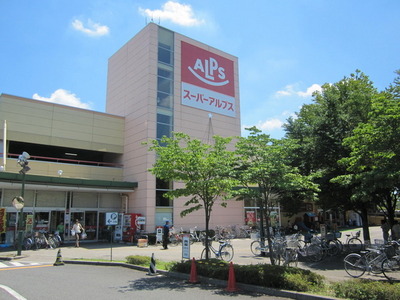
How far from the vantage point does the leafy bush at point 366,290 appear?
21.3 feet

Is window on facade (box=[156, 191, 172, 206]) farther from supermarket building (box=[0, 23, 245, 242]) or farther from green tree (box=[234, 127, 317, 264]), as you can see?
green tree (box=[234, 127, 317, 264])

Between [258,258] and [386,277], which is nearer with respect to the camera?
[386,277]

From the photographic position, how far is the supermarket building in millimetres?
22375

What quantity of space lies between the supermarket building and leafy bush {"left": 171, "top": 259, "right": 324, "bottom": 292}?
14.5m

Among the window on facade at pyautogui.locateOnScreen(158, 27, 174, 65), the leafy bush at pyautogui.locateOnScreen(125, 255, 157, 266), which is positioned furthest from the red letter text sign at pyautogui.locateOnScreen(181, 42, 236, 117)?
the leafy bush at pyautogui.locateOnScreen(125, 255, 157, 266)

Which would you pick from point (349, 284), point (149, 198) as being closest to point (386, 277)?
point (349, 284)

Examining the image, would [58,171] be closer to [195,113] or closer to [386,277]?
[195,113]

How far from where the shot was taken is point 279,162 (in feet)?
33.3

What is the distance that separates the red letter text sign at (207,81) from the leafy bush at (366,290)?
2249 cm

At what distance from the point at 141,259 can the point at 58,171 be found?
1298 centimetres

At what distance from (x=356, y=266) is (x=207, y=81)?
22549 mm


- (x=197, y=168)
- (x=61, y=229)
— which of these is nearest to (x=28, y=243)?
(x=61, y=229)

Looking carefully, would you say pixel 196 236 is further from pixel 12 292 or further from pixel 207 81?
pixel 12 292

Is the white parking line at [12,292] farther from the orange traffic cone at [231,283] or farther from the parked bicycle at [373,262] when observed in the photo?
the parked bicycle at [373,262]
